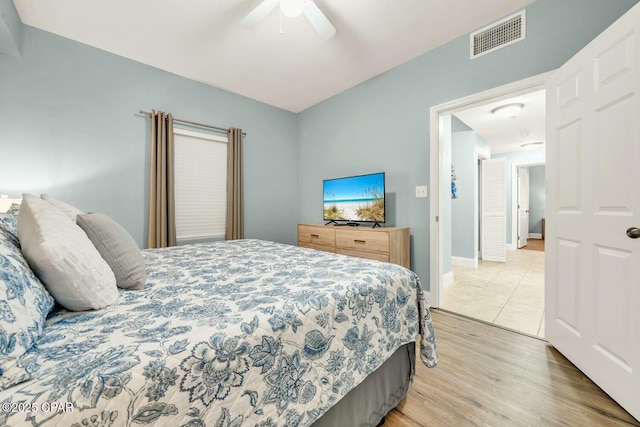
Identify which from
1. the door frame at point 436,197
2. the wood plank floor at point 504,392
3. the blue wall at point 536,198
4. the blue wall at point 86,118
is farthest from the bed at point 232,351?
the blue wall at point 536,198

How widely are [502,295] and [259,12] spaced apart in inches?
145

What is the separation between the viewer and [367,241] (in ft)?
9.12

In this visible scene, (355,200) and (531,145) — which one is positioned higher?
(531,145)

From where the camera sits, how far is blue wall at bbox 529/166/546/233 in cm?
789

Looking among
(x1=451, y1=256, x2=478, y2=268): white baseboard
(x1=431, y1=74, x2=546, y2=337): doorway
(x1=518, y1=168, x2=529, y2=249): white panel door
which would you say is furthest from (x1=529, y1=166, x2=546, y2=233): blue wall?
(x1=451, y1=256, x2=478, y2=268): white baseboard

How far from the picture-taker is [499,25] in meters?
2.22

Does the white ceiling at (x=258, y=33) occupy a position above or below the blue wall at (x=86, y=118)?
above

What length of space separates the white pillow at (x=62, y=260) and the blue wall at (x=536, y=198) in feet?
33.3

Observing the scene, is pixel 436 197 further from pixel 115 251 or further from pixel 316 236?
pixel 115 251

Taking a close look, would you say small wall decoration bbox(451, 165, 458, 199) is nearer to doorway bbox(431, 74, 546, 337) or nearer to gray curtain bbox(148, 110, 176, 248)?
doorway bbox(431, 74, 546, 337)

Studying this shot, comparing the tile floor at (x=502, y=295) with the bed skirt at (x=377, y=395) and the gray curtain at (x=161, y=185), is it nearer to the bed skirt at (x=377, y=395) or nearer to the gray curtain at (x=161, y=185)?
the bed skirt at (x=377, y=395)

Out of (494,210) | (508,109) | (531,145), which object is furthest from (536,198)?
(508,109)

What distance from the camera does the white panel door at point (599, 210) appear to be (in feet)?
4.28

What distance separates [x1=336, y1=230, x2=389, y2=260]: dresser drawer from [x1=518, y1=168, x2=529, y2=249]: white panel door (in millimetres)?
5949
